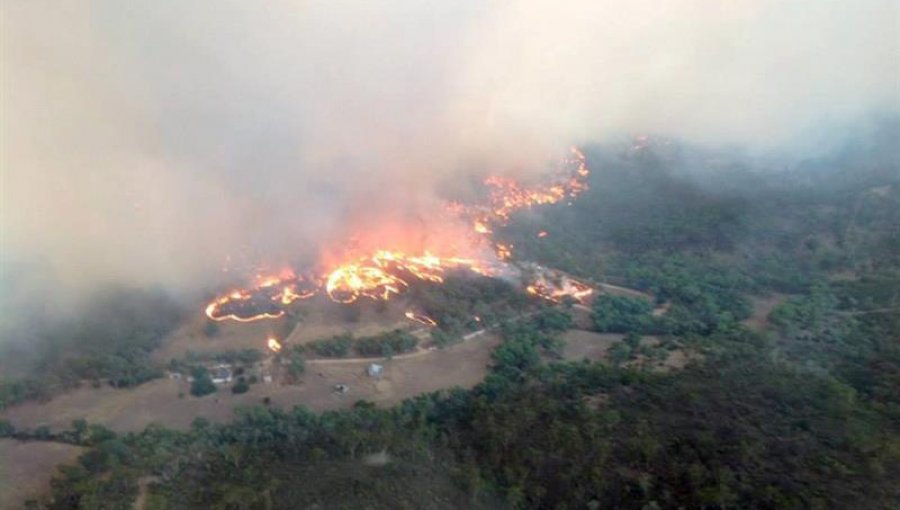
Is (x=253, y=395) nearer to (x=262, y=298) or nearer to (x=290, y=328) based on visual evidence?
(x=290, y=328)

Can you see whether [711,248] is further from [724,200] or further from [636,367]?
[636,367]

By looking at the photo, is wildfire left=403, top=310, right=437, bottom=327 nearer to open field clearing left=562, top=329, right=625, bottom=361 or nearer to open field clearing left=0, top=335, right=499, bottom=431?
open field clearing left=0, top=335, right=499, bottom=431

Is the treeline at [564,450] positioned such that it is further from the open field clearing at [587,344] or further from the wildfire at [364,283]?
the wildfire at [364,283]

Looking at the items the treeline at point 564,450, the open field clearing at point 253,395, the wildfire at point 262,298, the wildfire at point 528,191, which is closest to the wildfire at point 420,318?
the open field clearing at point 253,395

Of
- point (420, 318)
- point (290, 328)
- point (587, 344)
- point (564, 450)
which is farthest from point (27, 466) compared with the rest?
point (587, 344)

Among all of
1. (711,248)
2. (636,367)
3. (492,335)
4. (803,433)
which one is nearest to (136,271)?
(492,335)
